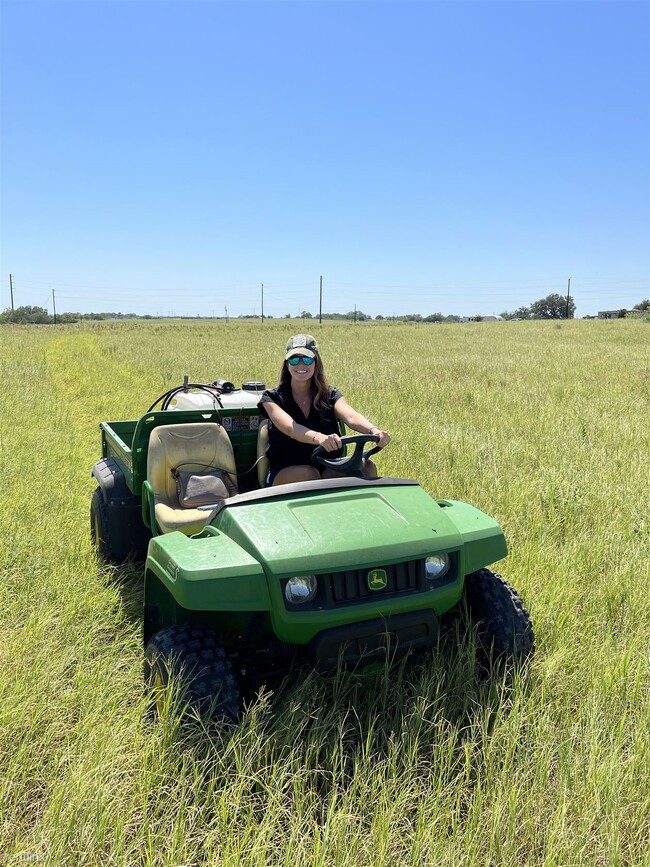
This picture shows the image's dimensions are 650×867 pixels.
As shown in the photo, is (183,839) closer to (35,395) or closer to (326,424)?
(326,424)

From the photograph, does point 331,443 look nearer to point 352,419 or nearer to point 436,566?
point 352,419

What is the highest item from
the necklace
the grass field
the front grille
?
the necklace

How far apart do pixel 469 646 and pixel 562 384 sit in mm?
9953

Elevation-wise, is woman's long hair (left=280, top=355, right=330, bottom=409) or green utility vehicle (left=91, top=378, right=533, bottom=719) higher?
woman's long hair (left=280, top=355, right=330, bottom=409)

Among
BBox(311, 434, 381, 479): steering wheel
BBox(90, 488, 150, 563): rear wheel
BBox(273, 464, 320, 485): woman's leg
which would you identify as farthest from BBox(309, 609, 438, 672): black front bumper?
BBox(90, 488, 150, 563): rear wheel

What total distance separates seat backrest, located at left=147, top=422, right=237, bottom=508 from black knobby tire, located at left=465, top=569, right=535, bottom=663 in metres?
1.99

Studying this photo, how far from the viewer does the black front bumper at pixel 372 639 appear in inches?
89.4

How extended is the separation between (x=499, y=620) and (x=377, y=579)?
0.73m

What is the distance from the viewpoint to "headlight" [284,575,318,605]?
88.5 inches

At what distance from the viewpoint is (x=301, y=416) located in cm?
375

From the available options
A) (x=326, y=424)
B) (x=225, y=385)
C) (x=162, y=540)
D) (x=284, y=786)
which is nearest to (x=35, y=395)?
(x=225, y=385)

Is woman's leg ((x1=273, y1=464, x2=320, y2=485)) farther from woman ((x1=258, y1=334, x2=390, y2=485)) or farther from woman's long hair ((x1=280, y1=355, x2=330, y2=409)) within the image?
woman's long hair ((x1=280, y1=355, x2=330, y2=409))

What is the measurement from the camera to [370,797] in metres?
2.06

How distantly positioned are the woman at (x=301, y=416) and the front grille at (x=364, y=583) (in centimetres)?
101
